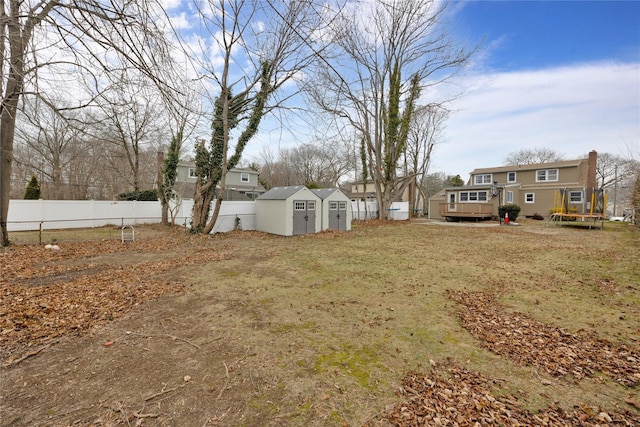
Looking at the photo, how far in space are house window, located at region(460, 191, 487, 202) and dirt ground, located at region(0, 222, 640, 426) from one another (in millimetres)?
23499

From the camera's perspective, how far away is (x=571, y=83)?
991cm

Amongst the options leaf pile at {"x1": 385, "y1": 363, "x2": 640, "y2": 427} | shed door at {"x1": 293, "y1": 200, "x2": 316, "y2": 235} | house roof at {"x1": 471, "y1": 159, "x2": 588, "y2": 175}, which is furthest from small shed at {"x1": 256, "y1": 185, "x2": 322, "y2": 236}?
A: house roof at {"x1": 471, "y1": 159, "x2": 588, "y2": 175}

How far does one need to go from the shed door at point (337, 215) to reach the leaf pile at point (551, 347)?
40.0 feet

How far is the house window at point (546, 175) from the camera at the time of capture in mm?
25953

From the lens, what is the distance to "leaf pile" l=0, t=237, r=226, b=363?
357cm

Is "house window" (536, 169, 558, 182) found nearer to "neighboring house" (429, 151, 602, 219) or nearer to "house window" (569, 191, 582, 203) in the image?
"neighboring house" (429, 151, 602, 219)

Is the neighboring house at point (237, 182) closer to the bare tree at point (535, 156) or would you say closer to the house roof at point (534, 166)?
the house roof at point (534, 166)

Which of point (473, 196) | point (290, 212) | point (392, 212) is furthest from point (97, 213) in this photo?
point (473, 196)

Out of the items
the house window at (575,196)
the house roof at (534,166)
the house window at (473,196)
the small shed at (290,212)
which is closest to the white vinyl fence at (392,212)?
the house window at (473,196)

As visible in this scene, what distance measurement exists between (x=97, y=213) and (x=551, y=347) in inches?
801

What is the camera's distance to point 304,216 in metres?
15.0

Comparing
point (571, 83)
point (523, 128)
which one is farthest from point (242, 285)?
point (523, 128)

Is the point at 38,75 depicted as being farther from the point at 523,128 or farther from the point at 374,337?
the point at 523,128

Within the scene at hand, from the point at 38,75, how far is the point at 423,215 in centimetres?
3325
